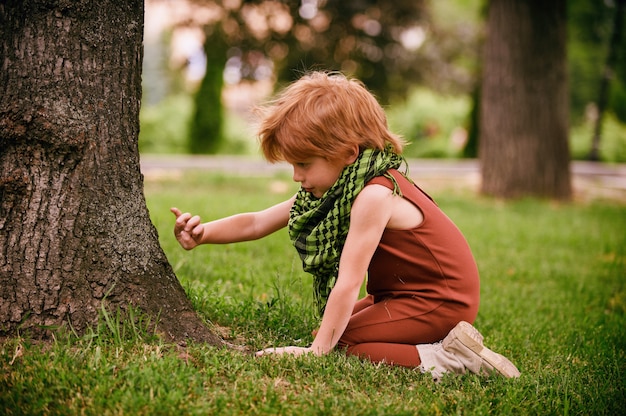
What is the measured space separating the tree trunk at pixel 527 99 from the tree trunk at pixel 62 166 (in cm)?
785

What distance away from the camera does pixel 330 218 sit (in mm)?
2697

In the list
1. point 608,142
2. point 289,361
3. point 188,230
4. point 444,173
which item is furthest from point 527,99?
point 608,142

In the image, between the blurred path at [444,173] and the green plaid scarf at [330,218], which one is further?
the blurred path at [444,173]

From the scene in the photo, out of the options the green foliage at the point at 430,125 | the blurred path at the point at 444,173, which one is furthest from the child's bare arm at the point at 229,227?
the green foliage at the point at 430,125

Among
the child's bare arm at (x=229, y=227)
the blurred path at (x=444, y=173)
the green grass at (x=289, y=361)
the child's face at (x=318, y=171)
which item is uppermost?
the child's face at (x=318, y=171)

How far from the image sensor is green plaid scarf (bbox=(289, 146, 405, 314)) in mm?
Answer: 2646

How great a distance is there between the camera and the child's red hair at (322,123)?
103 inches

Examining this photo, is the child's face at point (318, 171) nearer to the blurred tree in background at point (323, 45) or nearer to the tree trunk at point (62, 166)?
the tree trunk at point (62, 166)

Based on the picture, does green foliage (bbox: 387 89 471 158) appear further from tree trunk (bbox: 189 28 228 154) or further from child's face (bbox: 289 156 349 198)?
child's face (bbox: 289 156 349 198)

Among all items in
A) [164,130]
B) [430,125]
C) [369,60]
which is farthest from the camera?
[164,130]

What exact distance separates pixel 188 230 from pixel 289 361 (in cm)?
75

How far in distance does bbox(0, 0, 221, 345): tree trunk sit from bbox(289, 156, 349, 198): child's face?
74 cm

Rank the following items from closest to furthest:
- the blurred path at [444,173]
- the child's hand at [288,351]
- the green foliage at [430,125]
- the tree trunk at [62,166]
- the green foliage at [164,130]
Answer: the tree trunk at [62,166], the child's hand at [288,351], the blurred path at [444,173], the green foliage at [430,125], the green foliage at [164,130]

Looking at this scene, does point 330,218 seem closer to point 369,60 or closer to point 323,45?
point 323,45
